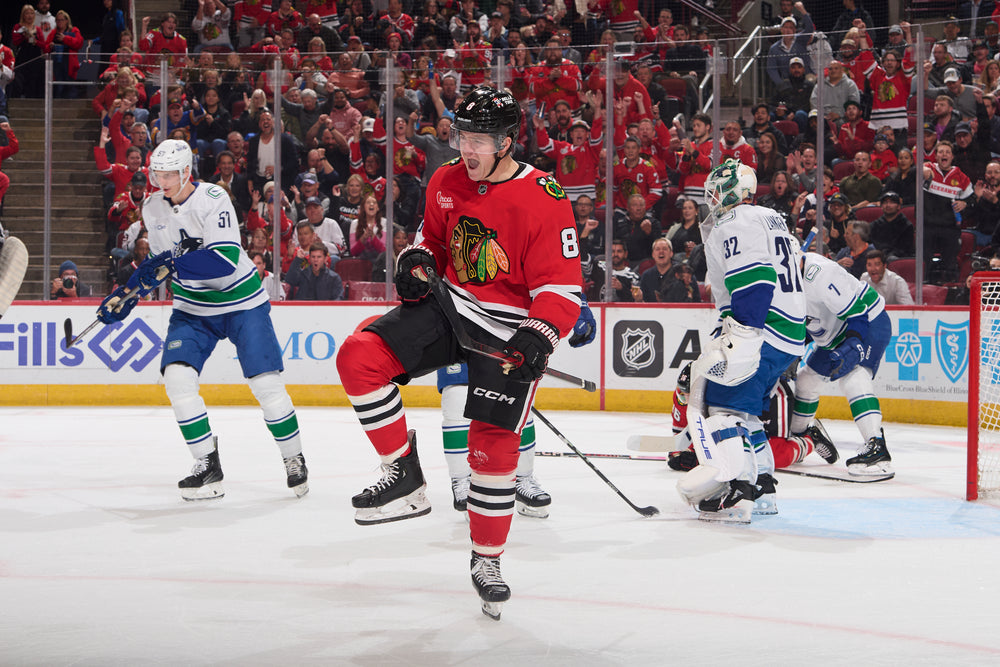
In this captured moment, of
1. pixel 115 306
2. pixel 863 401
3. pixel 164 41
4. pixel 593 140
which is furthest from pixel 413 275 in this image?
pixel 164 41

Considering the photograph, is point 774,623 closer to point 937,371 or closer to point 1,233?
point 1,233

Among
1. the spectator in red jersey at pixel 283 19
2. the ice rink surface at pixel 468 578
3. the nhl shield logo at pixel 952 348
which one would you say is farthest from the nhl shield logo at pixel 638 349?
the spectator in red jersey at pixel 283 19

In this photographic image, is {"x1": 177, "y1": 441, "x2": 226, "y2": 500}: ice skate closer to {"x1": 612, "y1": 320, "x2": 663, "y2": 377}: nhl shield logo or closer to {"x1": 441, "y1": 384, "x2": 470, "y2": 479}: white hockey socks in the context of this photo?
{"x1": 441, "y1": 384, "x2": 470, "y2": 479}: white hockey socks

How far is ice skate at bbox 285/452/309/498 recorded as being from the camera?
4.46m

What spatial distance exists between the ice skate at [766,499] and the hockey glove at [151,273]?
8.55 ft

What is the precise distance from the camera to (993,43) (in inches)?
280

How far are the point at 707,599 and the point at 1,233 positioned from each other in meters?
2.13

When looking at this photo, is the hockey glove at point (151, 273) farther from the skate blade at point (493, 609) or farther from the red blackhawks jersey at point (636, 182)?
the red blackhawks jersey at point (636, 182)

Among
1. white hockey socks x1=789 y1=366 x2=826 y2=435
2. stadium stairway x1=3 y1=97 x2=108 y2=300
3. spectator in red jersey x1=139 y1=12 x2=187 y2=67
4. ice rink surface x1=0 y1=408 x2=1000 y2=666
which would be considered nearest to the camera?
ice rink surface x1=0 y1=408 x2=1000 y2=666

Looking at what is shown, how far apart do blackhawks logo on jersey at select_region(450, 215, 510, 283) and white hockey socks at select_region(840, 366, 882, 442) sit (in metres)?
3.05

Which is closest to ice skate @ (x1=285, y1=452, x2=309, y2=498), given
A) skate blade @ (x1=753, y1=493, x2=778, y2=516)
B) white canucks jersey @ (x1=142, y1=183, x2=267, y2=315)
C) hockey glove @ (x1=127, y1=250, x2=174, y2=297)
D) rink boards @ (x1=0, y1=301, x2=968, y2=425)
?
white canucks jersey @ (x1=142, y1=183, x2=267, y2=315)

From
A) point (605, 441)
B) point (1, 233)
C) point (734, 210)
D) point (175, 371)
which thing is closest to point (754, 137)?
point (605, 441)

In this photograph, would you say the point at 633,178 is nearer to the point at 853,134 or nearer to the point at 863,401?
the point at 853,134

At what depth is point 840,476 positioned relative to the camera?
516 cm
